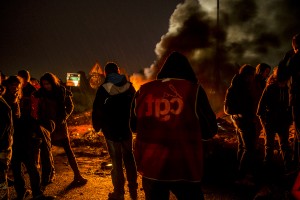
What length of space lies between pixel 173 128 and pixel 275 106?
149 inches

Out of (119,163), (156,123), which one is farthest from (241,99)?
(156,123)

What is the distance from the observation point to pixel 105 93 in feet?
14.8

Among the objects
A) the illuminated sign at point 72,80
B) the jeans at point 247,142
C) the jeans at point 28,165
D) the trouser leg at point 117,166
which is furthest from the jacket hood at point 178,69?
the illuminated sign at point 72,80

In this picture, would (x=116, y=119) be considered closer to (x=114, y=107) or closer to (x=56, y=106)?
(x=114, y=107)

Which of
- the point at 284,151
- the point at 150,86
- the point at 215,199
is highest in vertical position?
the point at 150,86

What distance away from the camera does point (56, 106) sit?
18.3ft

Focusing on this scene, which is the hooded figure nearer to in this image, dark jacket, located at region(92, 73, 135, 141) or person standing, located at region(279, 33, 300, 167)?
dark jacket, located at region(92, 73, 135, 141)

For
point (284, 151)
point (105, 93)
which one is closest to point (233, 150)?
point (284, 151)

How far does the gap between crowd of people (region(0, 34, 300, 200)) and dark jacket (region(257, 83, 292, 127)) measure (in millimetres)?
17

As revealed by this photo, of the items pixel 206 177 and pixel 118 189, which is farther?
pixel 206 177

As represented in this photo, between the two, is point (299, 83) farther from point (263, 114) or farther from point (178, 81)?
point (178, 81)

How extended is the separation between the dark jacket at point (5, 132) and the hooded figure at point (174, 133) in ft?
6.27

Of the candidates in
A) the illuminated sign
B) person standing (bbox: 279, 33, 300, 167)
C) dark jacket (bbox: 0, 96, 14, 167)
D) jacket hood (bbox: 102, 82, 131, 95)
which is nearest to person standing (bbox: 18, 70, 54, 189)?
dark jacket (bbox: 0, 96, 14, 167)

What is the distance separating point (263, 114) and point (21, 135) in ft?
14.0
